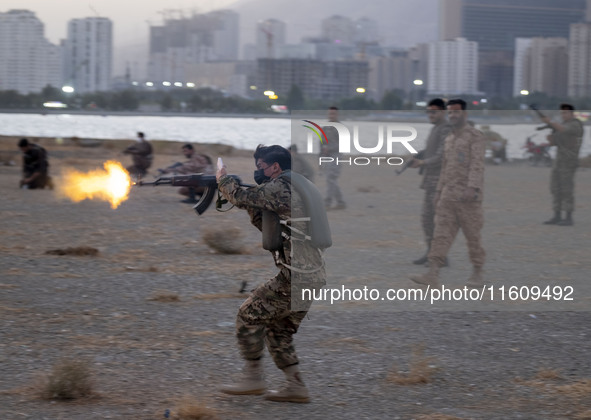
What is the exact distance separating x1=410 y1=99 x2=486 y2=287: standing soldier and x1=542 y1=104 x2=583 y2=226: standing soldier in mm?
1289

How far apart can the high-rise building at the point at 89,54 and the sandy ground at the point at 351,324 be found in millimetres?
100074

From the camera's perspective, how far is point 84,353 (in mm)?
7129

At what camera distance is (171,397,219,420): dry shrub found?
5324 millimetres

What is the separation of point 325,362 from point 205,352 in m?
1.02

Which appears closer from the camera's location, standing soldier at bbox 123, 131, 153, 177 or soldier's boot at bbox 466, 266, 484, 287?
soldier's boot at bbox 466, 266, 484, 287

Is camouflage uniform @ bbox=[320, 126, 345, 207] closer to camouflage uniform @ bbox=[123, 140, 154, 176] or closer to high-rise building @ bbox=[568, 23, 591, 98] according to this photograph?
camouflage uniform @ bbox=[123, 140, 154, 176]

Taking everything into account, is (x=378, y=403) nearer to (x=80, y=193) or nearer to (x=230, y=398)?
(x=230, y=398)

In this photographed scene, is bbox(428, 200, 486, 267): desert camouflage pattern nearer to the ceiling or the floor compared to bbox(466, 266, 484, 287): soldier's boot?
nearer to the ceiling

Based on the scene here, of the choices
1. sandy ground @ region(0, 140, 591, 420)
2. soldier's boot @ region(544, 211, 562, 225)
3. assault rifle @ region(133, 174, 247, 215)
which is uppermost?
assault rifle @ region(133, 174, 247, 215)

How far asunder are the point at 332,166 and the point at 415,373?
2.78 metres

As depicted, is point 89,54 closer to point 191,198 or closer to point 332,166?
point 191,198

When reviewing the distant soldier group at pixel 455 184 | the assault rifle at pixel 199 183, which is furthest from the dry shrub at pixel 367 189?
the assault rifle at pixel 199 183

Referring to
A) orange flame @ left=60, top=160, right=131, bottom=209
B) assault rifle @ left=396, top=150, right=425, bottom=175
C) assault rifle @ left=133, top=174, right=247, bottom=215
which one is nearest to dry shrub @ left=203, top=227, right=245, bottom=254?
assault rifle @ left=396, top=150, right=425, bottom=175

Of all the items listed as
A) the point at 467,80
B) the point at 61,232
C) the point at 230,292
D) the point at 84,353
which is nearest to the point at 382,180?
the point at 230,292
